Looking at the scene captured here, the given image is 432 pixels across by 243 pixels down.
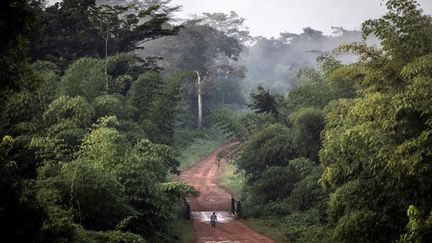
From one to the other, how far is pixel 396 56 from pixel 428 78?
2823 mm

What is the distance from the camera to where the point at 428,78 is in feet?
40.8

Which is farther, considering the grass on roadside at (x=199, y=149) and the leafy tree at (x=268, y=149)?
the grass on roadside at (x=199, y=149)

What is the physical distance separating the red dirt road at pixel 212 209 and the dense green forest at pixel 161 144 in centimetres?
149

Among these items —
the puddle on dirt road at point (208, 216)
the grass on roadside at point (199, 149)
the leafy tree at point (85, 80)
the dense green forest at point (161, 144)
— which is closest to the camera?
the dense green forest at point (161, 144)

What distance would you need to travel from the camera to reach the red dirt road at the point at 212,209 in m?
22.9

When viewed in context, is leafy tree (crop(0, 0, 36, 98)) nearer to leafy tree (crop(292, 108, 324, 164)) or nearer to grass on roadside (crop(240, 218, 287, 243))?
grass on roadside (crop(240, 218, 287, 243))

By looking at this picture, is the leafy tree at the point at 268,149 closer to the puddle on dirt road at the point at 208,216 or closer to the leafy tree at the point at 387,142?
the puddle on dirt road at the point at 208,216

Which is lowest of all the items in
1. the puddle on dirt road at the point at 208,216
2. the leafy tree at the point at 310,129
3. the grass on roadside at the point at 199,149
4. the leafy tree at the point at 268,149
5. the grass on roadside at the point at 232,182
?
the grass on roadside at the point at 232,182

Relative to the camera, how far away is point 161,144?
20.3 meters

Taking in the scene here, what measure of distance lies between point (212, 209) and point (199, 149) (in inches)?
731

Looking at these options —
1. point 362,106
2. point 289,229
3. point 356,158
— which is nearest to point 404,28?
point 362,106

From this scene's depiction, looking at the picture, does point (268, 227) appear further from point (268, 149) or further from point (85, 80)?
point (85, 80)

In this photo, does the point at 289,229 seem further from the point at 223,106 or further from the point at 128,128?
the point at 223,106

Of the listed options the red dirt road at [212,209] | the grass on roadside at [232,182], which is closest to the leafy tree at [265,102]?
the red dirt road at [212,209]
